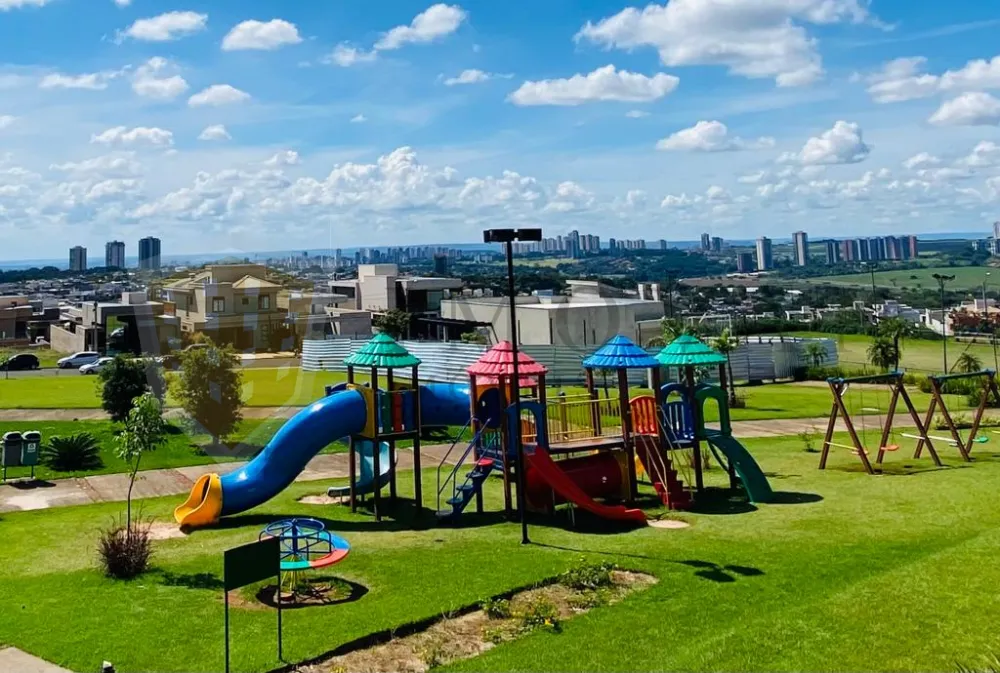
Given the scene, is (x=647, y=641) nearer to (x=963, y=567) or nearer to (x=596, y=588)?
(x=596, y=588)

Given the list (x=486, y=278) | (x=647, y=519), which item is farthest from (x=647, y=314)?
(x=647, y=519)

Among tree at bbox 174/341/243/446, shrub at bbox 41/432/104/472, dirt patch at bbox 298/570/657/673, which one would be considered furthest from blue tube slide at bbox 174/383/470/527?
tree at bbox 174/341/243/446

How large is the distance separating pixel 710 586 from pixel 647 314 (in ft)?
202

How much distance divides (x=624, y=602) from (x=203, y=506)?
10.1 metres

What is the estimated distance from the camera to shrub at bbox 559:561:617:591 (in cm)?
1236

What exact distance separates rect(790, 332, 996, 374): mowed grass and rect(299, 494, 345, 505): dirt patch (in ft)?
161

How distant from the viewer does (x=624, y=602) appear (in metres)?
11.6

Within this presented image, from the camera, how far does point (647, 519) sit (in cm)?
1753

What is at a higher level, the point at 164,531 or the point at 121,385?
the point at 121,385

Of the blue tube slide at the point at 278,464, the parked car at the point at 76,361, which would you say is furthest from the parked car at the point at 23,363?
the blue tube slide at the point at 278,464

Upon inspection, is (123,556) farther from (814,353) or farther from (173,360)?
(814,353)

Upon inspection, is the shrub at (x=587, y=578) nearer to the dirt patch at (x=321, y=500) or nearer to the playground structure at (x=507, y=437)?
the playground structure at (x=507, y=437)

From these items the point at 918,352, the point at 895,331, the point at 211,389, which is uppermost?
the point at 211,389

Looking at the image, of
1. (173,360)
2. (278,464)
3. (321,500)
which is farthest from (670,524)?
(173,360)
